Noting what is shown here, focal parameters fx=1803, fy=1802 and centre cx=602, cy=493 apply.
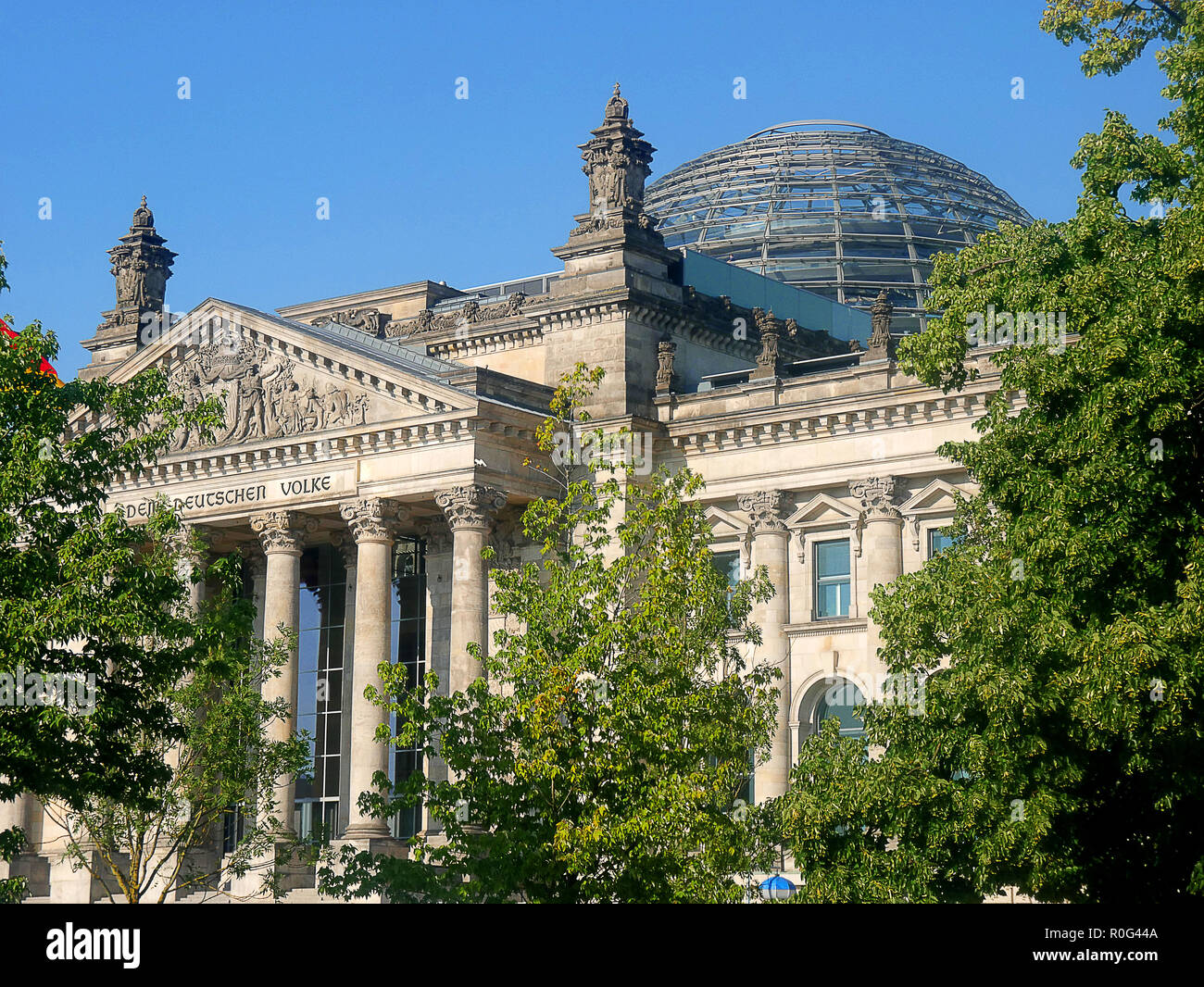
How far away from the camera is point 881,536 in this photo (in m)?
47.1

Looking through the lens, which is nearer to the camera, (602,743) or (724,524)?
(602,743)

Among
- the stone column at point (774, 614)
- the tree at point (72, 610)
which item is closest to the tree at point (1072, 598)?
the tree at point (72, 610)

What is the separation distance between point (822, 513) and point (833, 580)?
1821mm

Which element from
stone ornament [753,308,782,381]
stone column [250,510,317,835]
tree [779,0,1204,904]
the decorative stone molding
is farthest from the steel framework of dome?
tree [779,0,1204,904]

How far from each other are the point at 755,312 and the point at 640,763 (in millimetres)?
25629

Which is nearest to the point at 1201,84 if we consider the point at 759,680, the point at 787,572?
the point at 759,680

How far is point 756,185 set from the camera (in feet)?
247

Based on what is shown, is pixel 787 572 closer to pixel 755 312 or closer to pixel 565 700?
pixel 755 312

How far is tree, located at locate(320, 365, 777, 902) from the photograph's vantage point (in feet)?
94.0

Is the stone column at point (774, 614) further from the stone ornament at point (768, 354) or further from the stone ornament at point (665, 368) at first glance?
the stone ornament at point (665, 368)

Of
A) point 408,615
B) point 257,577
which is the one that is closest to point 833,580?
point 408,615

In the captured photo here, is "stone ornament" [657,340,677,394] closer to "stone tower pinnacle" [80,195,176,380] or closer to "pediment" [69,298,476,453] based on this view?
"pediment" [69,298,476,453]

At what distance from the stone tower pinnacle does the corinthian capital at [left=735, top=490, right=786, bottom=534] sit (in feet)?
74.1

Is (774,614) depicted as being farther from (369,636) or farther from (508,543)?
(369,636)
